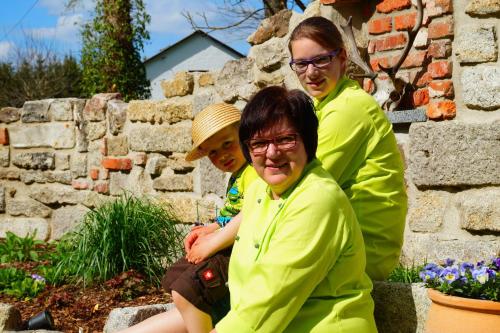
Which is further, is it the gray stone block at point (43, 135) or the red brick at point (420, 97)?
the gray stone block at point (43, 135)

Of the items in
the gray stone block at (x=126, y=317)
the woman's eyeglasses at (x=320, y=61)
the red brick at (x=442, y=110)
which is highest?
the woman's eyeglasses at (x=320, y=61)

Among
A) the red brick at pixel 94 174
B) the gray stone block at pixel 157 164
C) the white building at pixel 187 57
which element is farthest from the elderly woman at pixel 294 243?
the white building at pixel 187 57

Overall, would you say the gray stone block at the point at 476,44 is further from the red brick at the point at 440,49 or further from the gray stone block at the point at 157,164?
the gray stone block at the point at 157,164

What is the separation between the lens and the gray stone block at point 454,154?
4047 mm

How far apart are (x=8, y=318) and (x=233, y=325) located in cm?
229

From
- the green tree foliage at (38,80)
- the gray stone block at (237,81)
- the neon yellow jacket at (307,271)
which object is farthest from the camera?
the green tree foliage at (38,80)

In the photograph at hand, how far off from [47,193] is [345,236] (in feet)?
18.6

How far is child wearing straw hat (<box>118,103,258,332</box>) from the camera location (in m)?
3.18

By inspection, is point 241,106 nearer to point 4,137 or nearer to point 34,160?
point 34,160

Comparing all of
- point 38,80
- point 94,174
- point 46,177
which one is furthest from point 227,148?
point 38,80

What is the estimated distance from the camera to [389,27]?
4.84 metres

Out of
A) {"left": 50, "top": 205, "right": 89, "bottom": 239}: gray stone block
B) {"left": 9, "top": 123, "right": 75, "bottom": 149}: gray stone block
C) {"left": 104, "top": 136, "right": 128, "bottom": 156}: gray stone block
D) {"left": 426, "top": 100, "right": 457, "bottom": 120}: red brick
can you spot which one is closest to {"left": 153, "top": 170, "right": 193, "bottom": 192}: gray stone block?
{"left": 104, "top": 136, "right": 128, "bottom": 156}: gray stone block

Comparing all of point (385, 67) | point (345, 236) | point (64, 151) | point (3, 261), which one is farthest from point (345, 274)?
point (64, 151)

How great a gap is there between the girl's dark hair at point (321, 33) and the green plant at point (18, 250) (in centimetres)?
399
